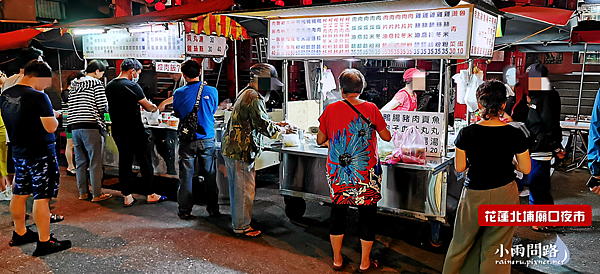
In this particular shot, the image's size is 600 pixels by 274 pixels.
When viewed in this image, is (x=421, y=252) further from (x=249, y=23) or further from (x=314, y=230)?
(x=249, y=23)

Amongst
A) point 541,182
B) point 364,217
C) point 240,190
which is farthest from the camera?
point 541,182

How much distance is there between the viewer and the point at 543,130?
15.4 ft

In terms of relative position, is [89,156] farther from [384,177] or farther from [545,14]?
[545,14]

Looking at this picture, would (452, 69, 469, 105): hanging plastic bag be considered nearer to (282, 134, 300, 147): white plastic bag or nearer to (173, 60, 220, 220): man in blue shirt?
(282, 134, 300, 147): white plastic bag

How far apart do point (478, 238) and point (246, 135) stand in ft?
7.76

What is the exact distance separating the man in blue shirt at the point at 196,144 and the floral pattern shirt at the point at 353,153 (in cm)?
187

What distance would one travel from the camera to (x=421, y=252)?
4.13m

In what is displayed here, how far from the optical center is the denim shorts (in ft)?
12.8

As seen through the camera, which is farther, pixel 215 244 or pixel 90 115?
pixel 90 115

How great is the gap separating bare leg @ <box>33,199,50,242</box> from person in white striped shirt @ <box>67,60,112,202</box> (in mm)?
1727

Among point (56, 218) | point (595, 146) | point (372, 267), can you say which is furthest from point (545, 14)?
point (56, 218)

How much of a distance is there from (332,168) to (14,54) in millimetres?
7988

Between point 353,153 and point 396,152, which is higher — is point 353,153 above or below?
above

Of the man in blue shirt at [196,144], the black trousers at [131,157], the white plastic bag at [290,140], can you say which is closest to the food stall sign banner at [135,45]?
the man in blue shirt at [196,144]
